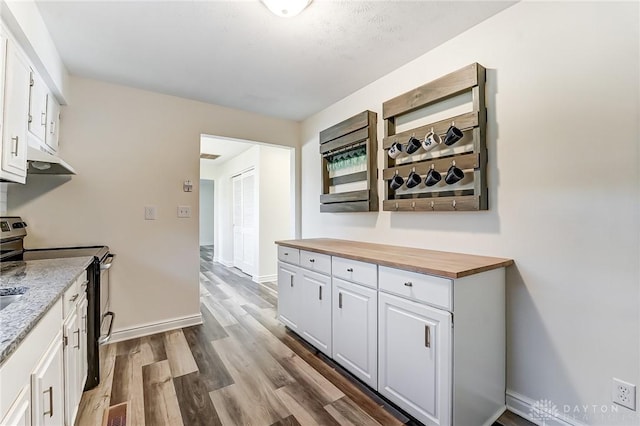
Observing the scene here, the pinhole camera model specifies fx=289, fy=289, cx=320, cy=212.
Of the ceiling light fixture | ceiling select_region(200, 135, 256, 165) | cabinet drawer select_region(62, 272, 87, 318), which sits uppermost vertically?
ceiling select_region(200, 135, 256, 165)

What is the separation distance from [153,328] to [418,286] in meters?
2.62

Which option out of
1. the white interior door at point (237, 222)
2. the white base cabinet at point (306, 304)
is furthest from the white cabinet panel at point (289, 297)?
the white interior door at point (237, 222)

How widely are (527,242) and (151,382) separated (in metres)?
2.58

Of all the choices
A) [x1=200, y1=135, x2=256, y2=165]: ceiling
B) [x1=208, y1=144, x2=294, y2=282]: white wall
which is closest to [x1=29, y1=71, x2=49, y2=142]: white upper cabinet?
[x1=200, y1=135, x2=256, y2=165]: ceiling

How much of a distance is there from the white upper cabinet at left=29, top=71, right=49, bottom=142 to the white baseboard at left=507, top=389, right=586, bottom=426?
338cm

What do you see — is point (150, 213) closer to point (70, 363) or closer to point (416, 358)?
point (70, 363)

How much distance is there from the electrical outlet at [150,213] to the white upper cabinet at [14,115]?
1199 millimetres

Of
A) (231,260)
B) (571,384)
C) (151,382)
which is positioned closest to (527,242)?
(571,384)

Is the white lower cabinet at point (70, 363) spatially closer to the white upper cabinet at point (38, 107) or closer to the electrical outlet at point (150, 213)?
the white upper cabinet at point (38, 107)

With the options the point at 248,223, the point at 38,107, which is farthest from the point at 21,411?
the point at 248,223

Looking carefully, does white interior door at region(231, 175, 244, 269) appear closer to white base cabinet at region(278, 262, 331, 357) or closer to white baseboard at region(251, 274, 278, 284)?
white baseboard at region(251, 274, 278, 284)

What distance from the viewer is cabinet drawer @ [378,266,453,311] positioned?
4.67 ft

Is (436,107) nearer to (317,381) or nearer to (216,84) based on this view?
(216,84)

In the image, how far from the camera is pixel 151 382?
199cm
